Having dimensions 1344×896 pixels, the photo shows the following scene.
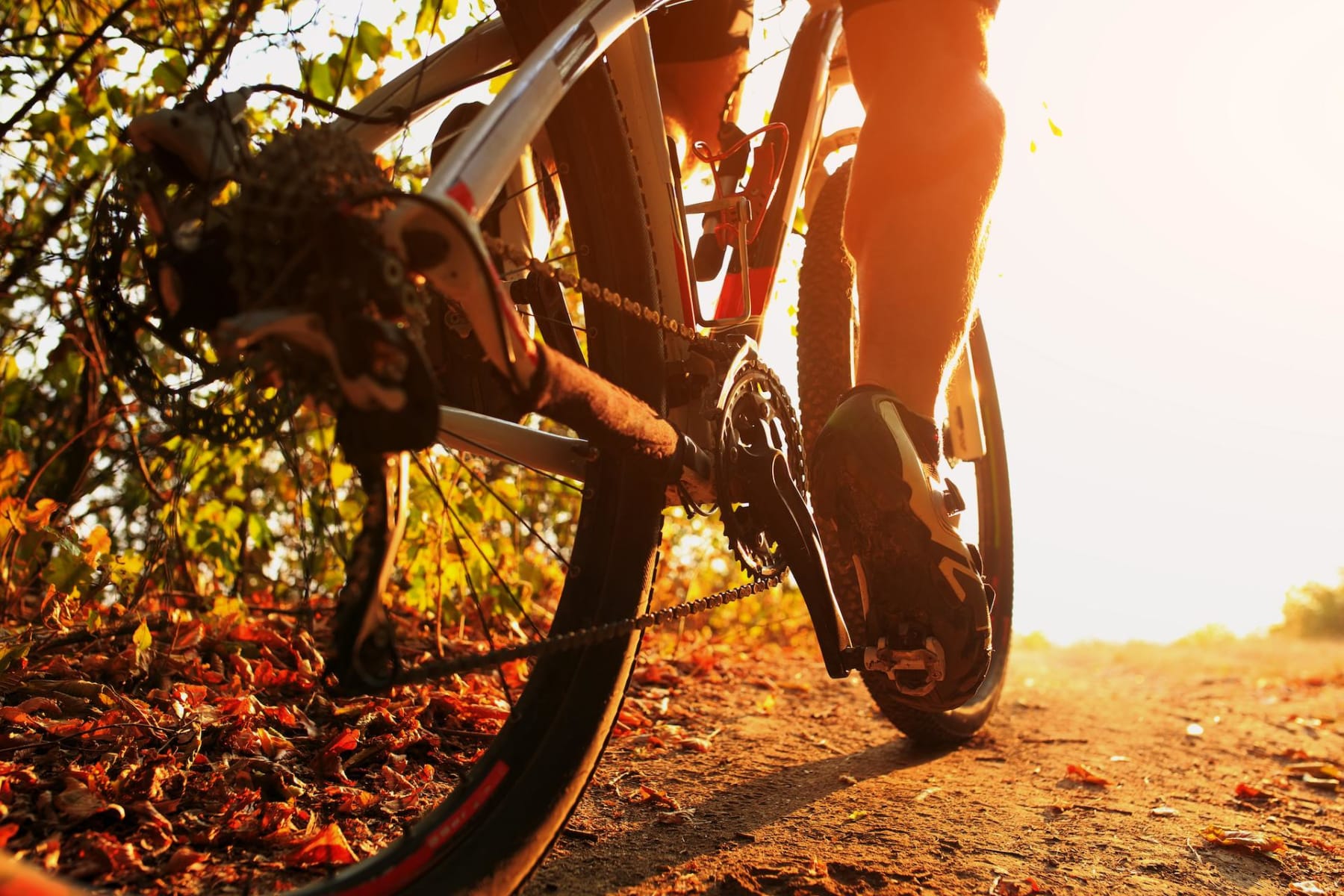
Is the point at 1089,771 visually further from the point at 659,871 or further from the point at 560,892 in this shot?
the point at 560,892

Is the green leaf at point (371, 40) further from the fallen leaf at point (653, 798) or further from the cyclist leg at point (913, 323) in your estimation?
the fallen leaf at point (653, 798)

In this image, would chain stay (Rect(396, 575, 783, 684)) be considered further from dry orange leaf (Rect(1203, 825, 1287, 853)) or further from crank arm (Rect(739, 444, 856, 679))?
dry orange leaf (Rect(1203, 825, 1287, 853))

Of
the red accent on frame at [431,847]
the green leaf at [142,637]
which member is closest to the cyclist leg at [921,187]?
the red accent on frame at [431,847]

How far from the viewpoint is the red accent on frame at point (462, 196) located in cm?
90

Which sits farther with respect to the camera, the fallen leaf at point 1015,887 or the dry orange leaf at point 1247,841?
the dry orange leaf at point 1247,841

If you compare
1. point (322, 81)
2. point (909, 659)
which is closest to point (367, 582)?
point (909, 659)

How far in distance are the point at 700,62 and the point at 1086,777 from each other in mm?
1682

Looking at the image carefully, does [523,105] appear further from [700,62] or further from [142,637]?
[142,637]

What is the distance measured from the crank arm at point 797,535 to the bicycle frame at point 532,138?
5.1 inches

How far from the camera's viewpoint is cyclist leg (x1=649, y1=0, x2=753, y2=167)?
173 centimetres

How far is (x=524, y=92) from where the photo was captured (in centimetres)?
105

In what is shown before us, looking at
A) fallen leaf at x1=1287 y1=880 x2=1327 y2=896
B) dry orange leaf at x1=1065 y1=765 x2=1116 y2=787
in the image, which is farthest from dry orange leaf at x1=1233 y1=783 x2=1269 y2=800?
fallen leaf at x1=1287 y1=880 x2=1327 y2=896

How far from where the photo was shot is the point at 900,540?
1428 mm

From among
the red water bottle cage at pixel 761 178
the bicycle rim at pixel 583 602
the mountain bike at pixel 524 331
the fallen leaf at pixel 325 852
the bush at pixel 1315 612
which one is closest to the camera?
the mountain bike at pixel 524 331
